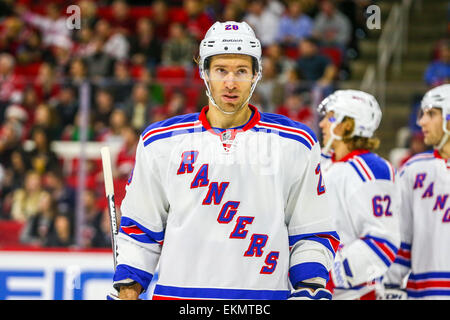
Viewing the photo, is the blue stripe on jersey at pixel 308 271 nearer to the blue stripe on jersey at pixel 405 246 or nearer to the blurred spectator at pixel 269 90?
the blue stripe on jersey at pixel 405 246

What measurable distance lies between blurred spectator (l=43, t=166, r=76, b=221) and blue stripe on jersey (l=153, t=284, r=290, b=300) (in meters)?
3.48

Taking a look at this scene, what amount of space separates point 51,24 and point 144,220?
21.0ft

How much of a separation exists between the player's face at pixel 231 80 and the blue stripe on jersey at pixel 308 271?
1.77 ft

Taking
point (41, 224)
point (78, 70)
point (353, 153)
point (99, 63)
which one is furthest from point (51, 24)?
point (353, 153)

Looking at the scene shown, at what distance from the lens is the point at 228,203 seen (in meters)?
2.74

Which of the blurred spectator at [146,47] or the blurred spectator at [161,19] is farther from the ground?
the blurred spectator at [161,19]

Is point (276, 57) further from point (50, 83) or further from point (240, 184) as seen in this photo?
point (240, 184)

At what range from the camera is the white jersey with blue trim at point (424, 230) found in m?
3.86

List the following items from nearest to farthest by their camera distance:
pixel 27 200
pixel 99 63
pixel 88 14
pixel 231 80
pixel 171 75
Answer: pixel 231 80
pixel 27 200
pixel 171 75
pixel 99 63
pixel 88 14

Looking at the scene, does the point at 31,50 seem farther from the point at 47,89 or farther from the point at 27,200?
the point at 27,200

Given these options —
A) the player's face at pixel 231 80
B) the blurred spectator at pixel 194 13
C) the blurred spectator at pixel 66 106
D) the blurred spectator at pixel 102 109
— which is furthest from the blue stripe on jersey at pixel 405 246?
the blurred spectator at pixel 194 13

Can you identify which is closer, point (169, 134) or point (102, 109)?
point (169, 134)

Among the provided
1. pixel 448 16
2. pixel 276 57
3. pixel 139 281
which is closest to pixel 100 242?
pixel 276 57

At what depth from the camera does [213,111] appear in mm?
2871
